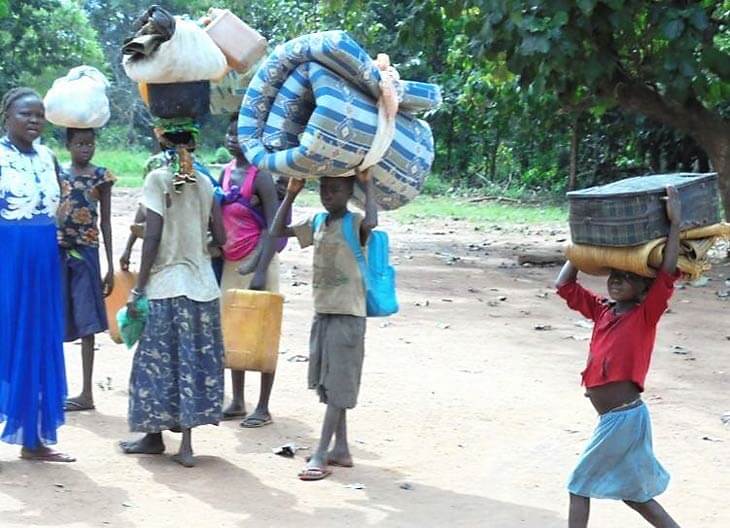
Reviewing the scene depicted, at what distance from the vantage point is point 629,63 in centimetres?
1258

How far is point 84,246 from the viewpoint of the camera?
6195 millimetres

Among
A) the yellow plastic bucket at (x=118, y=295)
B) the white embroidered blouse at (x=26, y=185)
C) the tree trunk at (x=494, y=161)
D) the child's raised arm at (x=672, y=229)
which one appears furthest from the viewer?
the tree trunk at (x=494, y=161)

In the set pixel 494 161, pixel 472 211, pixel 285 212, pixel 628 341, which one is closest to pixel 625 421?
pixel 628 341

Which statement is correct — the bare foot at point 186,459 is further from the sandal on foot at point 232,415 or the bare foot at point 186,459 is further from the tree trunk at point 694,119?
the tree trunk at point 694,119

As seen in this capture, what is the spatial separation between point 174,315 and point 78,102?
1400mm

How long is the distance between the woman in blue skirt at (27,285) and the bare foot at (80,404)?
0.97 meters

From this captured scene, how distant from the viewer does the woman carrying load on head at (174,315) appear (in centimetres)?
523

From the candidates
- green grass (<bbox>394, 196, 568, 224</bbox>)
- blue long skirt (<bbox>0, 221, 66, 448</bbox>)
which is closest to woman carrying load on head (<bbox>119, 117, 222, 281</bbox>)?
blue long skirt (<bbox>0, 221, 66, 448</bbox>)

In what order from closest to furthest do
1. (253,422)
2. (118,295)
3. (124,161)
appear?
(253,422), (118,295), (124,161)

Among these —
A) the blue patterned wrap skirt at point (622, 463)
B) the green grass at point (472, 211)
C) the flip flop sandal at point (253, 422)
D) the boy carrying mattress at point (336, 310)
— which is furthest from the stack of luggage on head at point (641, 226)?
the green grass at point (472, 211)

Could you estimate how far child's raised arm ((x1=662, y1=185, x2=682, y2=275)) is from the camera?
152 inches

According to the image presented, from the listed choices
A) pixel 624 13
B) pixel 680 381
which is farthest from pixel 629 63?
pixel 680 381

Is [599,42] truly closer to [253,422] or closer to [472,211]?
[253,422]

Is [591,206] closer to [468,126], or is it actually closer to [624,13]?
[624,13]
